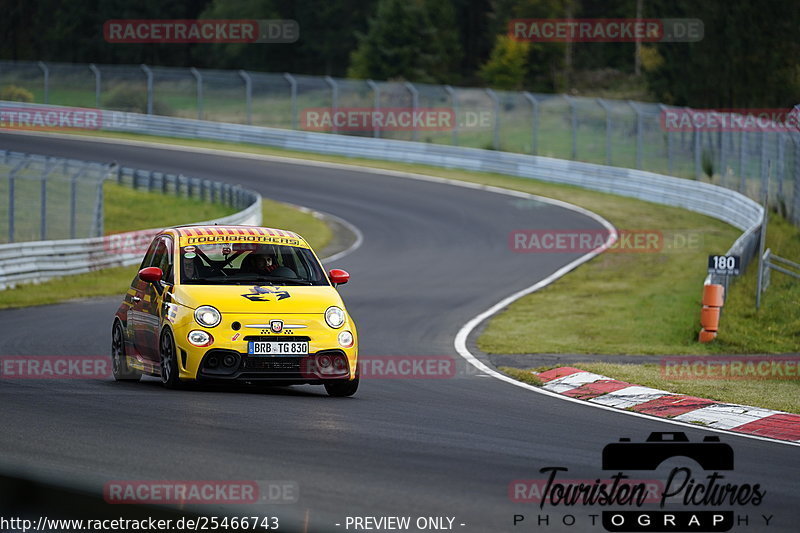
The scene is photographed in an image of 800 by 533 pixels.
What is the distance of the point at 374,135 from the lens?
172 feet

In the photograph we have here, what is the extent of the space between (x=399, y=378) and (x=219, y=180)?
3095cm

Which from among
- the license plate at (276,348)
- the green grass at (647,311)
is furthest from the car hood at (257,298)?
the green grass at (647,311)

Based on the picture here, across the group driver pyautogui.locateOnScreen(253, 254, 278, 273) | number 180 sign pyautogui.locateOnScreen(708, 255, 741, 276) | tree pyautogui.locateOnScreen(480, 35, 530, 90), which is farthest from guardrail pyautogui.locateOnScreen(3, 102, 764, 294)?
tree pyautogui.locateOnScreen(480, 35, 530, 90)

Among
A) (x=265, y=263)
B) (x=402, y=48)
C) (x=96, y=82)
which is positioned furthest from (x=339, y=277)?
(x=402, y=48)

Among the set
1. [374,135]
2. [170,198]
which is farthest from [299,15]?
[170,198]

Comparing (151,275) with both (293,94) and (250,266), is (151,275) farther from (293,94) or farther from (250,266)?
(293,94)

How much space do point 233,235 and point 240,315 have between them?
4.38ft

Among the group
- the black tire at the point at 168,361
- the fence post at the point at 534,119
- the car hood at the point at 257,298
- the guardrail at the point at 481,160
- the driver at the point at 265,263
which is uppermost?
the fence post at the point at 534,119

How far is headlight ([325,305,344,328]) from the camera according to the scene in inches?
437

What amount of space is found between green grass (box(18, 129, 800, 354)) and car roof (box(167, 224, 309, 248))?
17.2 feet

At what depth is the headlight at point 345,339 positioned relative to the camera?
11.1m

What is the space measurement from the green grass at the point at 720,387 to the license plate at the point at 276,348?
13.1ft

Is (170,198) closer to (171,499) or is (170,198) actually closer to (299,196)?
(299,196)

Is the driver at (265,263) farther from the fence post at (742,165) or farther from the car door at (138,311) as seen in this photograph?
the fence post at (742,165)
